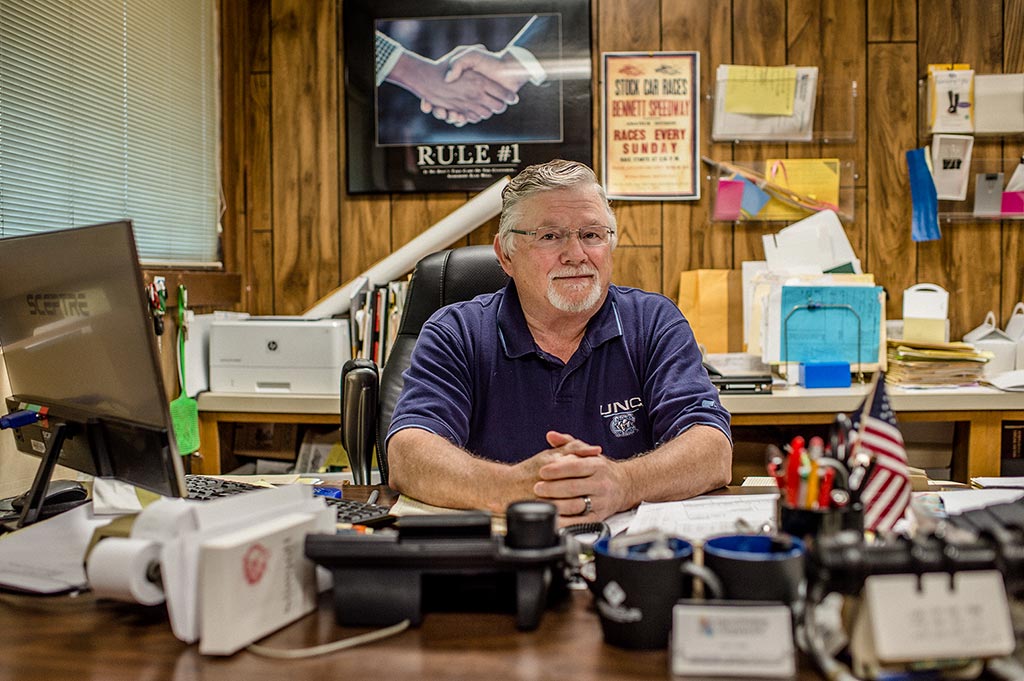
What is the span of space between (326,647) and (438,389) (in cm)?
93

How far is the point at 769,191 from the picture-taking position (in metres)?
3.07

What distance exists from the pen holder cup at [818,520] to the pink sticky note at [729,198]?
2.36m

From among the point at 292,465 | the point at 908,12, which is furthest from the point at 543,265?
the point at 908,12

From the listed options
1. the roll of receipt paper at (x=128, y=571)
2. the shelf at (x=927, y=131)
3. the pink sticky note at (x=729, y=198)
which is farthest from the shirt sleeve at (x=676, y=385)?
the shelf at (x=927, y=131)

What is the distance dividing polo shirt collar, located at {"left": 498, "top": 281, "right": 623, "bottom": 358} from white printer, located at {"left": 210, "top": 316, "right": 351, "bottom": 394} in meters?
0.98

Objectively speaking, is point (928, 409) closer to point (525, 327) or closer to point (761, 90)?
point (761, 90)

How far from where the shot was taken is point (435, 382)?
68.3 inches

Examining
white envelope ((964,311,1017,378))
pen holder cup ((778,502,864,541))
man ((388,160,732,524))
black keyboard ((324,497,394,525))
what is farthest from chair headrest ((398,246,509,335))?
white envelope ((964,311,1017,378))

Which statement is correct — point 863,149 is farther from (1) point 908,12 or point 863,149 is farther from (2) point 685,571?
(2) point 685,571

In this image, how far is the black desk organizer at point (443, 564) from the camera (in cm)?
84

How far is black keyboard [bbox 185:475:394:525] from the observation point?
1.23 meters

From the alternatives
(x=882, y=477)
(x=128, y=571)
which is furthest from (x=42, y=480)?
(x=882, y=477)

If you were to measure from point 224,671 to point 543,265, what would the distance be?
1187 millimetres

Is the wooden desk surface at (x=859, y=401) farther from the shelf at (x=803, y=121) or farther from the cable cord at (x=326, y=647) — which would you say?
the cable cord at (x=326, y=647)
